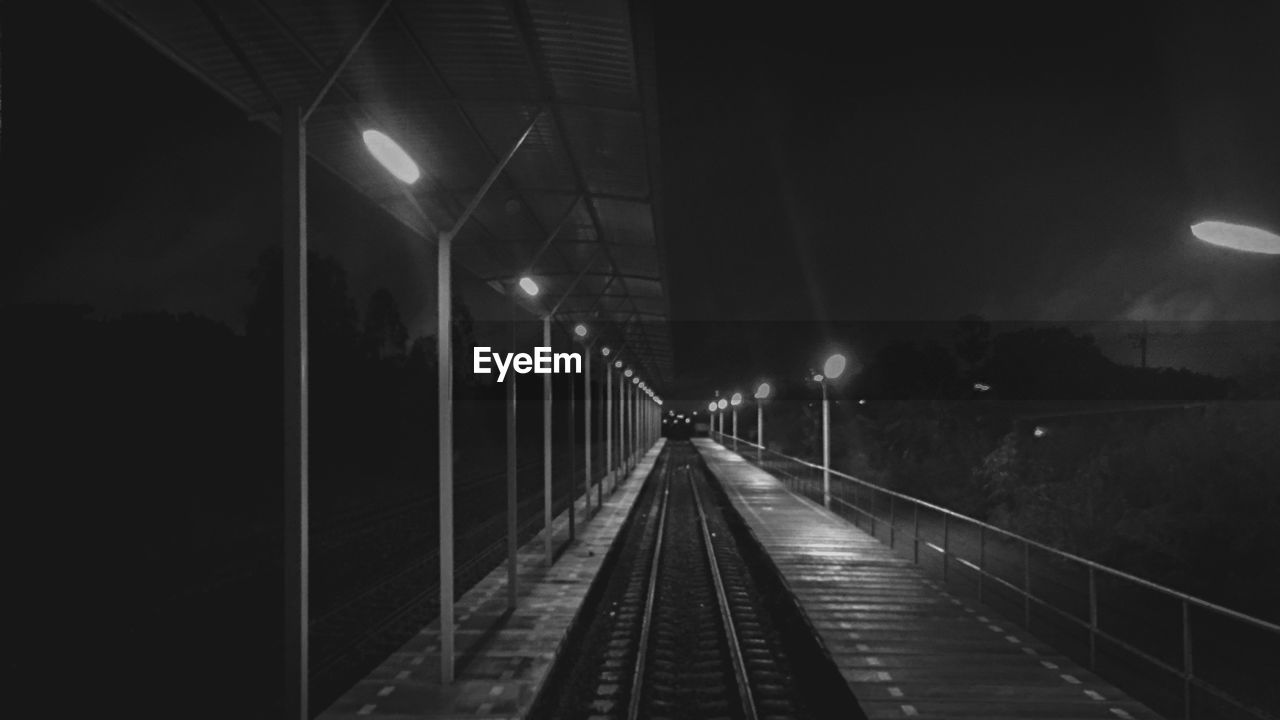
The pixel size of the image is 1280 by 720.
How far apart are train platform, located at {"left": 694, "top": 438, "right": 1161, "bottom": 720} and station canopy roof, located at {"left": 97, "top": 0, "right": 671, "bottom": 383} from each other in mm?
5418

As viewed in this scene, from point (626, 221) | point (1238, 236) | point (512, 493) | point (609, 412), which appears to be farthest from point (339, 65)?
point (609, 412)

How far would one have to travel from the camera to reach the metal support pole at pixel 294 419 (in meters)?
5.34

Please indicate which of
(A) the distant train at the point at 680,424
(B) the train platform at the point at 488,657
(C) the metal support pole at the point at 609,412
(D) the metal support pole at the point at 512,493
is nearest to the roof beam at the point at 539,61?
(D) the metal support pole at the point at 512,493

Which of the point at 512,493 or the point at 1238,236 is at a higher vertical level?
the point at 1238,236

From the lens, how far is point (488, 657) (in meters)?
9.06

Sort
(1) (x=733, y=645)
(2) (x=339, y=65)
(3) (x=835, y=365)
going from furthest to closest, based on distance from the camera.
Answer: (3) (x=835, y=365) → (1) (x=733, y=645) → (2) (x=339, y=65)

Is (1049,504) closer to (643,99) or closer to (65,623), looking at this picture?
(643,99)

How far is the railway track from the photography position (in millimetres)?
8648

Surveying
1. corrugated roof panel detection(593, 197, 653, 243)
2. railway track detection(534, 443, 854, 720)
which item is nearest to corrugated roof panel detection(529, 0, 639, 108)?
corrugated roof panel detection(593, 197, 653, 243)

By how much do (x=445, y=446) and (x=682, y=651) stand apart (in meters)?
4.68

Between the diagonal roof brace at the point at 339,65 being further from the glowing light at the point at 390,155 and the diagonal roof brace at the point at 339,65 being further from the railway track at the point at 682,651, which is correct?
the railway track at the point at 682,651

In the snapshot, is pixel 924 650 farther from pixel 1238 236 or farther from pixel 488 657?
pixel 1238 236

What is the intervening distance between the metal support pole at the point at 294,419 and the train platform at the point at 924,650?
172 inches

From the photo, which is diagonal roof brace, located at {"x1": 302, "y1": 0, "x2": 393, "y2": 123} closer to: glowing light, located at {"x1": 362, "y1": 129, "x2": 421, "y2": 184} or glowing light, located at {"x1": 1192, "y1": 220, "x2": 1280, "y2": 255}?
glowing light, located at {"x1": 362, "y1": 129, "x2": 421, "y2": 184}
